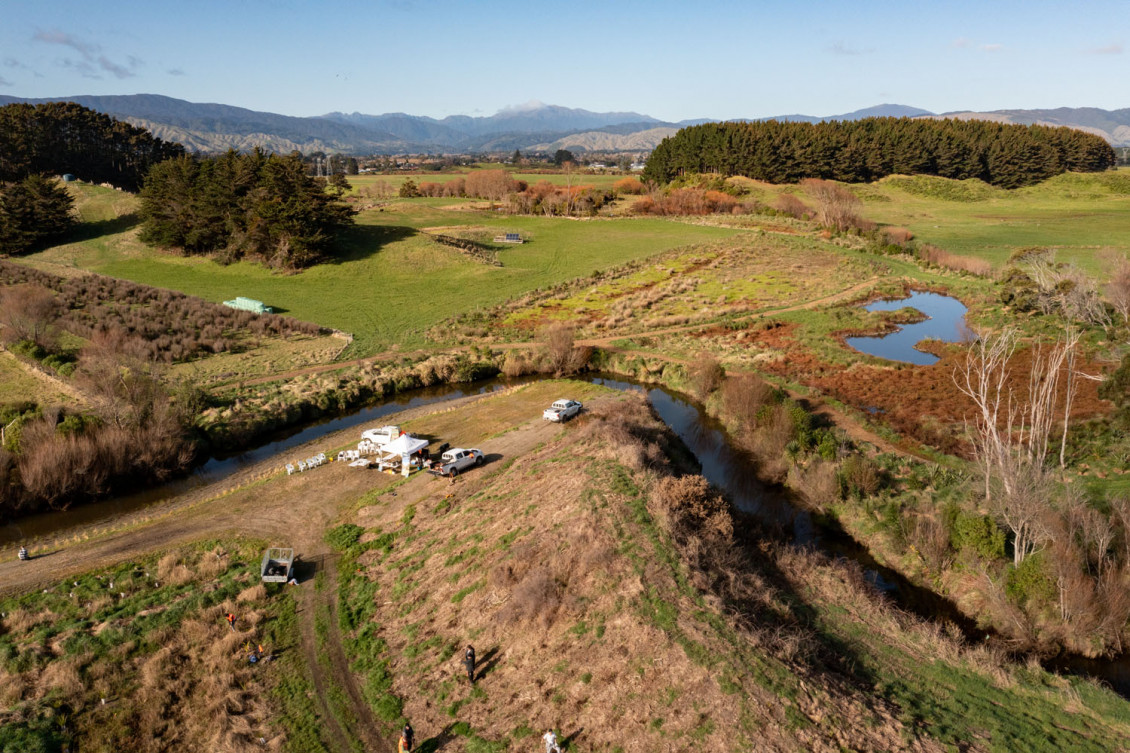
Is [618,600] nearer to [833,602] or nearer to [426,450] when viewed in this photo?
[833,602]

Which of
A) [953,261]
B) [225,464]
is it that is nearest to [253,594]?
[225,464]

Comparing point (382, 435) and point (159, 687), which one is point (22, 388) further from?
point (159, 687)

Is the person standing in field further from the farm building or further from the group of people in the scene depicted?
the farm building

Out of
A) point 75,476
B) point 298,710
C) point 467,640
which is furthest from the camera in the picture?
point 75,476

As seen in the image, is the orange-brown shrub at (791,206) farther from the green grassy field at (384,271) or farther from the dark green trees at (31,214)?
the dark green trees at (31,214)

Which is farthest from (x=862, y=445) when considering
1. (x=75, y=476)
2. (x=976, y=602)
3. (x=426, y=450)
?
(x=75, y=476)

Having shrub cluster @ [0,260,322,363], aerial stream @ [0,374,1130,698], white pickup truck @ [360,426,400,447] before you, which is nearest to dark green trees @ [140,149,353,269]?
shrub cluster @ [0,260,322,363]
